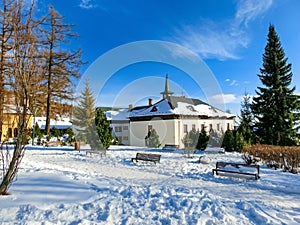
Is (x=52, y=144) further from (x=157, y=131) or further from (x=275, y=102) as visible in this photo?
(x=275, y=102)

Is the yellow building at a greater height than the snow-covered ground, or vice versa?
the yellow building

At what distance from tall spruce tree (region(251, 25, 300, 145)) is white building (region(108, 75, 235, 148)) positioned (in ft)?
21.2

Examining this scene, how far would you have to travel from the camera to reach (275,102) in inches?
894

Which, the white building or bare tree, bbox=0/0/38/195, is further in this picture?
the white building

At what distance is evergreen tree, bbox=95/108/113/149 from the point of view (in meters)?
16.4

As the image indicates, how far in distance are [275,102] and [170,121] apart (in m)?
11.9

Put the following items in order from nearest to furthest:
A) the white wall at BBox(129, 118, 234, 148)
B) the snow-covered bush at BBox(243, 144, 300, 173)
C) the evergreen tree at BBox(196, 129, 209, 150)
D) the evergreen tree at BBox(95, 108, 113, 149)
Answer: the snow-covered bush at BBox(243, 144, 300, 173) → the evergreen tree at BBox(95, 108, 113, 149) → the evergreen tree at BBox(196, 129, 209, 150) → the white wall at BBox(129, 118, 234, 148)

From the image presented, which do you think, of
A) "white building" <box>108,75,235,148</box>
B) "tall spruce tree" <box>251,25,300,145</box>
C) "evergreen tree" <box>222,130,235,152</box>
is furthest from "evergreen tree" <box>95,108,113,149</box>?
"tall spruce tree" <box>251,25,300,145</box>

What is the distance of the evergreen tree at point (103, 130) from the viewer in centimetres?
1639

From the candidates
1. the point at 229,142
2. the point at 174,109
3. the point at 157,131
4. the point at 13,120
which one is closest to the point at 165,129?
the point at 157,131

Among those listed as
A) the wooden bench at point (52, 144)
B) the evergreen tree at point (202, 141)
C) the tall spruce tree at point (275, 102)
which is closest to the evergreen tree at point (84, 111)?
the wooden bench at point (52, 144)

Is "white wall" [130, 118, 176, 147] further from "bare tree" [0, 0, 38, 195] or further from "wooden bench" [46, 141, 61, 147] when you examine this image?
"bare tree" [0, 0, 38, 195]

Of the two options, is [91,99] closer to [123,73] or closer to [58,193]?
[123,73]

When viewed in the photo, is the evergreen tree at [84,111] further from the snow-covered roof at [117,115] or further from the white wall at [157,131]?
the white wall at [157,131]
